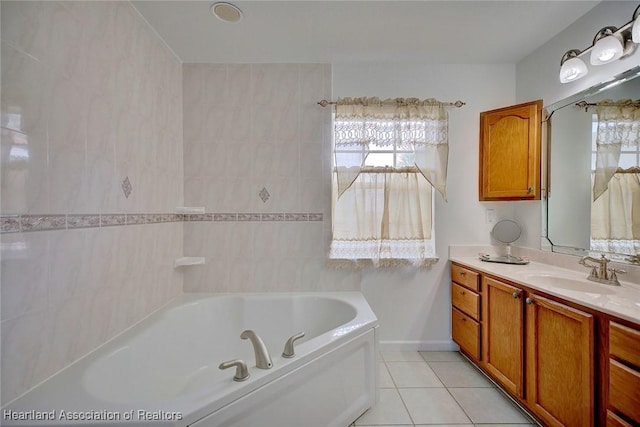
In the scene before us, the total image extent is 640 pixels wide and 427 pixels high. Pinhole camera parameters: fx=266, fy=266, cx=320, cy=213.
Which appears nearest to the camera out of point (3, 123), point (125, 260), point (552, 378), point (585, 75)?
point (3, 123)

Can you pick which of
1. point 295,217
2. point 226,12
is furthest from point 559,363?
point 226,12

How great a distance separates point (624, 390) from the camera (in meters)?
1.05

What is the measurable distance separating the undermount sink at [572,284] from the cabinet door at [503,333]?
0.20 meters

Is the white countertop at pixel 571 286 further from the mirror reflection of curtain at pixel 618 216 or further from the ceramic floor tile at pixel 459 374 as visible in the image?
the ceramic floor tile at pixel 459 374

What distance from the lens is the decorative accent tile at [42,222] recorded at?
3.29ft

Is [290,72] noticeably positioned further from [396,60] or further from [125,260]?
[125,260]

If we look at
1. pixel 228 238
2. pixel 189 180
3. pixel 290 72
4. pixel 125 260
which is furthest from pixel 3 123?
pixel 290 72

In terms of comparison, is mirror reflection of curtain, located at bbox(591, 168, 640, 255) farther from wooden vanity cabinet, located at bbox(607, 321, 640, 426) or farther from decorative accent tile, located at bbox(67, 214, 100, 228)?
decorative accent tile, located at bbox(67, 214, 100, 228)

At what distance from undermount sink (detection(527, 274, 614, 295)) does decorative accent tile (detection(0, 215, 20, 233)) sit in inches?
99.4

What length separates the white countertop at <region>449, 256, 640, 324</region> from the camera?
1146 millimetres

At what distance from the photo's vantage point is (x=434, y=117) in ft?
7.36

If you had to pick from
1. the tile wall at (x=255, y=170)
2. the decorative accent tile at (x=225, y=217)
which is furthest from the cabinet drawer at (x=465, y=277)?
the decorative accent tile at (x=225, y=217)

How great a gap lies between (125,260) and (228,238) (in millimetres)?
802

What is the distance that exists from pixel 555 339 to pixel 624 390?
1.07 feet
